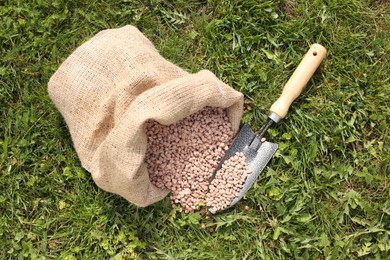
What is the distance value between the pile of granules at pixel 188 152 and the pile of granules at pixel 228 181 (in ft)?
0.19

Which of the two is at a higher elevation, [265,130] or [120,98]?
[120,98]

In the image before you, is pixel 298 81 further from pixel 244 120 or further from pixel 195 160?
pixel 195 160

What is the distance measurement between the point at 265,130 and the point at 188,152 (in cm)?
50

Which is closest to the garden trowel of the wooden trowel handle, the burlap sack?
the wooden trowel handle

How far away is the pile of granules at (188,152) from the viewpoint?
2.93 meters

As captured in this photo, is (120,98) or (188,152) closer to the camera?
(120,98)

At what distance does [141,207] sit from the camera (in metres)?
3.08

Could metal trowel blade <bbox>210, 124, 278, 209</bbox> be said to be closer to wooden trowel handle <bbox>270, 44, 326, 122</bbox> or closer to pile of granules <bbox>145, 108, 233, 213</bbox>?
pile of granules <bbox>145, 108, 233, 213</bbox>

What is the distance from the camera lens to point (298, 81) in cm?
297

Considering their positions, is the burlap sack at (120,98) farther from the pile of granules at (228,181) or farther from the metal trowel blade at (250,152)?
the pile of granules at (228,181)

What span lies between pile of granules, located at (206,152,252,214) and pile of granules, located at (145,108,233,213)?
0.06 m

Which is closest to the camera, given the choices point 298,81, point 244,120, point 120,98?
point 120,98

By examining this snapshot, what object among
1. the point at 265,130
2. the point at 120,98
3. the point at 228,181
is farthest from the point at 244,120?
the point at 120,98

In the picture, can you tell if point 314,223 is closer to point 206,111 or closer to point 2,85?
point 206,111
